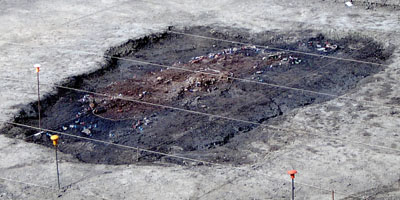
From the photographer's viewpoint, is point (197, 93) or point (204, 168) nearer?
point (204, 168)

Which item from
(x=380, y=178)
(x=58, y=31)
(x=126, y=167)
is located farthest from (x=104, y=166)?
(x=58, y=31)

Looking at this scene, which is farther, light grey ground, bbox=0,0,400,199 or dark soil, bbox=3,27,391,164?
dark soil, bbox=3,27,391,164

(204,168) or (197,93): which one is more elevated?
(197,93)

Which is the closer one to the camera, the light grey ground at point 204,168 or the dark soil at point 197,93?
the light grey ground at point 204,168
